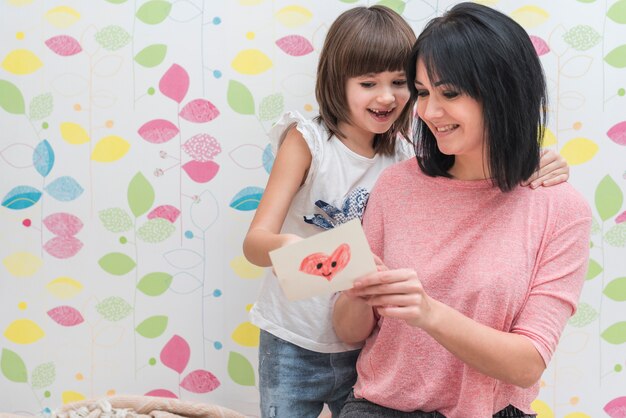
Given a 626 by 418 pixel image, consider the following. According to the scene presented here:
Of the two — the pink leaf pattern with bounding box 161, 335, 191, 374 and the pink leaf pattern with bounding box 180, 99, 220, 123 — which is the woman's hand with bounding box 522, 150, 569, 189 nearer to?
the pink leaf pattern with bounding box 180, 99, 220, 123

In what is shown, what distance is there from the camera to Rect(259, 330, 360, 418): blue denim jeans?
5.38ft

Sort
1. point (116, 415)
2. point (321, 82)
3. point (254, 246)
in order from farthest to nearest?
A: point (116, 415), point (321, 82), point (254, 246)

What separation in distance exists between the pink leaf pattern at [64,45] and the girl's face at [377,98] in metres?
0.82

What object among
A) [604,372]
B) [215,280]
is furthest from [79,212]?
[604,372]

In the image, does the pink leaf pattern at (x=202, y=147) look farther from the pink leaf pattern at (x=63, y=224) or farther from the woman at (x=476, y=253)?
the woman at (x=476, y=253)

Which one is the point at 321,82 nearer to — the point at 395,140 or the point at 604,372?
the point at 395,140

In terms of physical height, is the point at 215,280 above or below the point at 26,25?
below

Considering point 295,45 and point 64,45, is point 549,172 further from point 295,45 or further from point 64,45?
point 64,45

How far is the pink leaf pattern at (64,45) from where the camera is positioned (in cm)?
189

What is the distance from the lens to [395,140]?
5.55 feet

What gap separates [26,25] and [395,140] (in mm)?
1077

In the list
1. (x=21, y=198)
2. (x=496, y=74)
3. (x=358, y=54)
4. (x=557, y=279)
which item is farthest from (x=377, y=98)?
(x=21, y=198)

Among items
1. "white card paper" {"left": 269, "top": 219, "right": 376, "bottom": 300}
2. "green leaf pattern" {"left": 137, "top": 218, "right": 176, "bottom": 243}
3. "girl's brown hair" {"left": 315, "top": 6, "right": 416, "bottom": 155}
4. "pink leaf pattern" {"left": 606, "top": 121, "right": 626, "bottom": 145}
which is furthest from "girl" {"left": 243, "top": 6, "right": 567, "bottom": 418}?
"pink leaf pattern" {"left": 606, "top": 121, "right": 626, "bottom": 145}

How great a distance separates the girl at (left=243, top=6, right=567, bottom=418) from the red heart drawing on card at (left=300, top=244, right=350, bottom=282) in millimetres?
288
